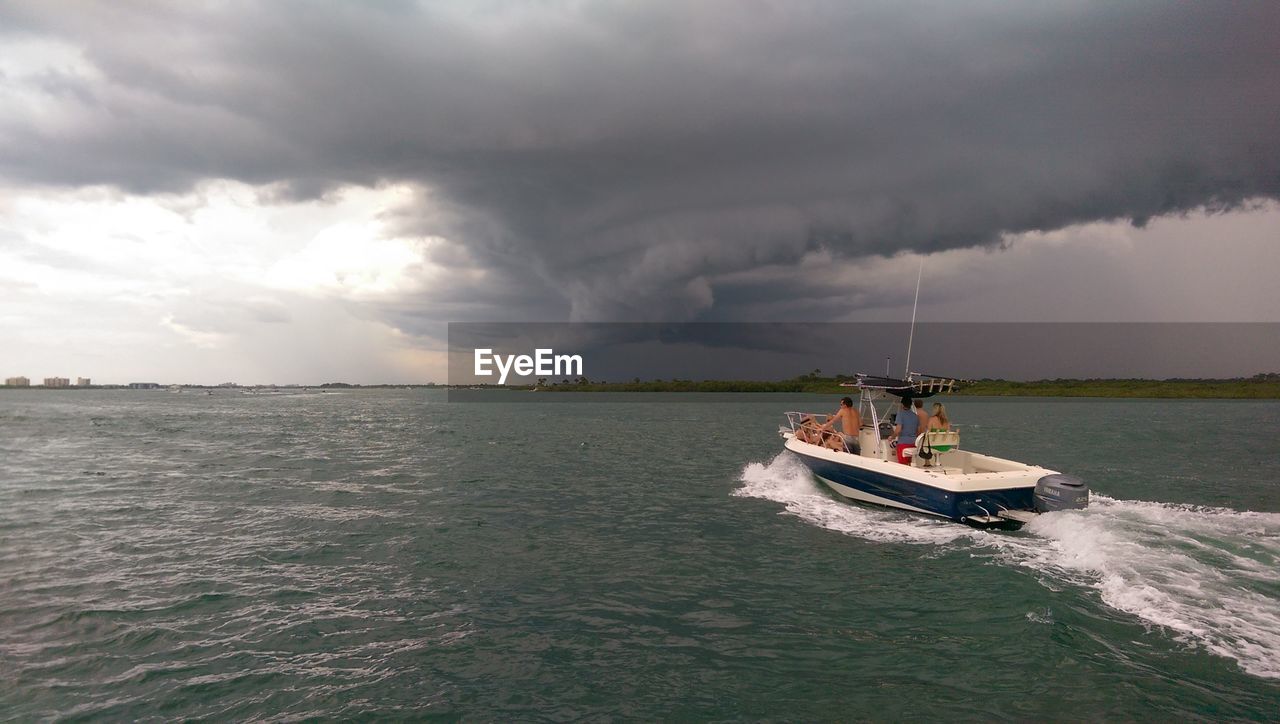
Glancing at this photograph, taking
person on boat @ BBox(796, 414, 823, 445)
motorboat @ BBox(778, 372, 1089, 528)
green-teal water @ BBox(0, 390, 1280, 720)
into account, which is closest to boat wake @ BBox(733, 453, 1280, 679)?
green-teal water @ BBox(0, 390, 1280, 720)

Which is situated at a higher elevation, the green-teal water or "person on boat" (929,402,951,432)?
"person on boat" (929,402,951,432)

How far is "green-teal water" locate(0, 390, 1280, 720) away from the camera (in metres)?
8.73

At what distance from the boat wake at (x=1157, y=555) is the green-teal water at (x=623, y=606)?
0.08 m

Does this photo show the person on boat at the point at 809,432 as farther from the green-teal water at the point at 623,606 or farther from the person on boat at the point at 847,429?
the green-teal water at the point at 623,606

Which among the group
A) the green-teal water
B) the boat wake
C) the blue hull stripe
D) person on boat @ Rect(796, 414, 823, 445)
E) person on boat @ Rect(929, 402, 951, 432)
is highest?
person on boat @ Rect(929, 402, 951, 432)

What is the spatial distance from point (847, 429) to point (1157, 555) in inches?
386

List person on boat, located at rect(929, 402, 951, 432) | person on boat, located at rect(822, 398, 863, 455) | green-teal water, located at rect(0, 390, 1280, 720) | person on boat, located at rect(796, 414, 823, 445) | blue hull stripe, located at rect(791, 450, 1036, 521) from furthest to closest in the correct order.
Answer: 1. person on boat, located at rect(796, 414, 823, 445)
2. person on boat, located at rect(822, 398, 863, 455)
3. person on boat, located at rect(929, 402, 951, 432)
4. blue hull stripe, located at rect(791, 450, 1036, 521)
5. green-teal water, located at rect(0, 390, 1280, 720)

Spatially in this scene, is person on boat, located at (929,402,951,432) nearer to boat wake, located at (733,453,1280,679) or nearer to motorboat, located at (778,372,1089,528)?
motorboat, located at (778,372,1089,528)

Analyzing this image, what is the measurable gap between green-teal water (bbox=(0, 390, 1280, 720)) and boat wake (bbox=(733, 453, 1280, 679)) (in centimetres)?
8

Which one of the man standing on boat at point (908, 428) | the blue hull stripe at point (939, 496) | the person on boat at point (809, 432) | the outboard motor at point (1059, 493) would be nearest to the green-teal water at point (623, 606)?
the outboard motor at point (1059, 493)

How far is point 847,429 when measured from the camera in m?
23.2

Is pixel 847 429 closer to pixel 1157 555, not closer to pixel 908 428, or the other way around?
pixel 908 428

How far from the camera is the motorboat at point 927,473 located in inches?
686

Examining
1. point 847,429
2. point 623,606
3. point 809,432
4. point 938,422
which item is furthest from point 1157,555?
point 623,606
